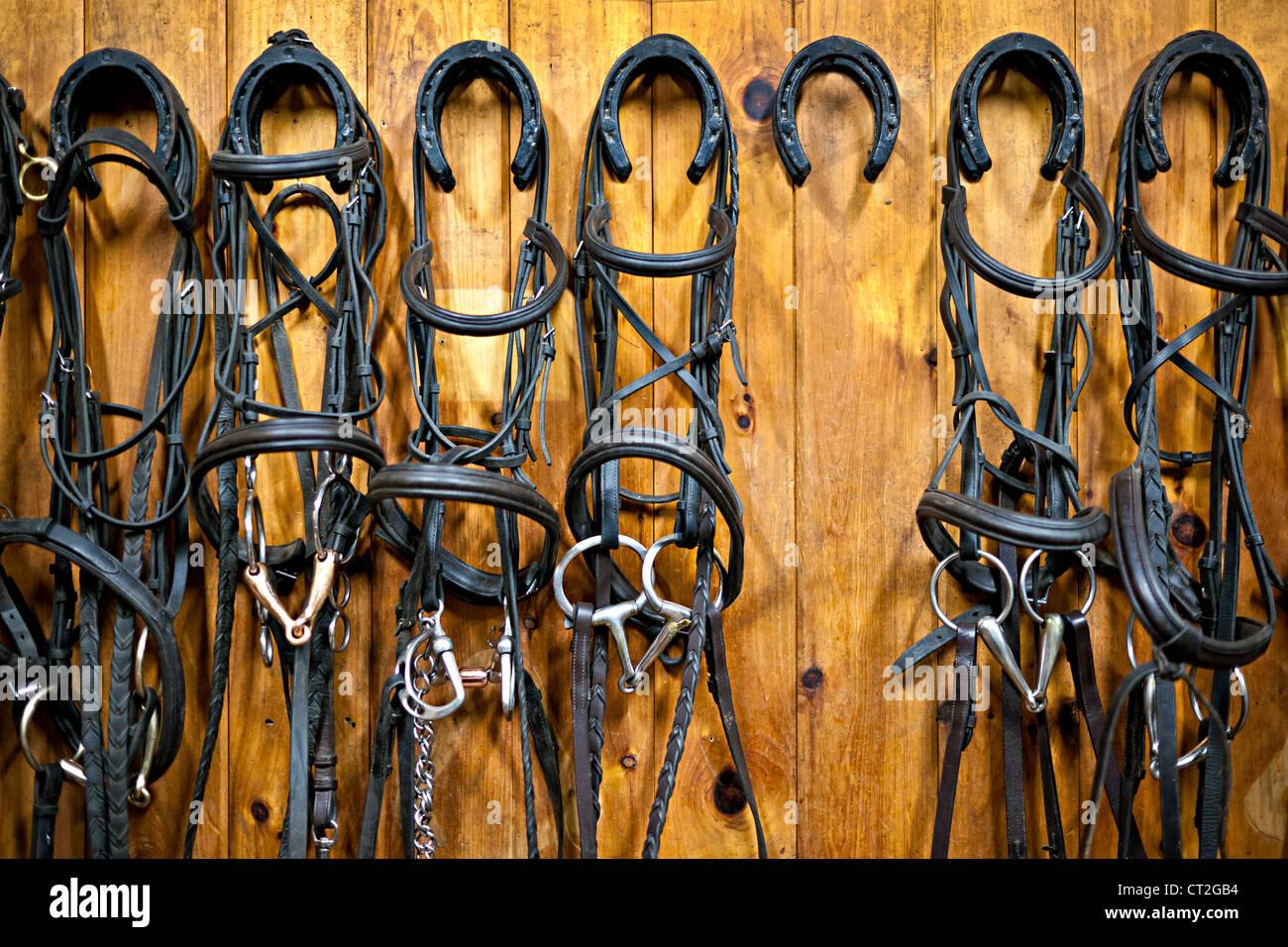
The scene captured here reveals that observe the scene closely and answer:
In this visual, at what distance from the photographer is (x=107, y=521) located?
139cm

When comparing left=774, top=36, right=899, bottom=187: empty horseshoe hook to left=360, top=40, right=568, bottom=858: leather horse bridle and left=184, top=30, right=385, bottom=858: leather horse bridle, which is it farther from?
left=184, top=30, right=385, bottom=858: leather horse bridle

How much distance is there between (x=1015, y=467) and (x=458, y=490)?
37.4 inches

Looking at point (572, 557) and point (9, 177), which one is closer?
point (572, 557)

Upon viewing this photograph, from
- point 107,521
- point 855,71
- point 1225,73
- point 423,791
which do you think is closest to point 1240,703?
point 1225,73

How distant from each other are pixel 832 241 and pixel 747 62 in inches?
13.8

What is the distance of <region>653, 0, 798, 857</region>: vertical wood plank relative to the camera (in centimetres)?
148

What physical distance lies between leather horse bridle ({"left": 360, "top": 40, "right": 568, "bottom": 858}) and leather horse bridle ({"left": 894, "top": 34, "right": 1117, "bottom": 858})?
2.07ft

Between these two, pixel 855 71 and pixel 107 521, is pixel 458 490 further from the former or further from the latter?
pixel 855 71

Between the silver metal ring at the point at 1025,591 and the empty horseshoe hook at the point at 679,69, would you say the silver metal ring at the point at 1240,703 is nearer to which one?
the silver metal ring at the point at 1025,591

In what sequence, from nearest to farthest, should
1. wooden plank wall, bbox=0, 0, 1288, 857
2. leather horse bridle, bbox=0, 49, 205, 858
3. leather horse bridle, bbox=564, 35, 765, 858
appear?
leather horse bridle, bbox=564, 35, 765, 858 < leather horse bridle, bbox=0, 49, 205, 858 < wooden plank wall, bbox=0, 0, 1288, 857

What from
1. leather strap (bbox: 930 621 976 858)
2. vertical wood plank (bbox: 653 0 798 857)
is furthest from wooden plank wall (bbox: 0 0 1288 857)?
leather strap (bbox: 930 621 976 858)

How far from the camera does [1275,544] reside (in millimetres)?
1494

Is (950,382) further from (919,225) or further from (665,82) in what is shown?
(665,82)
